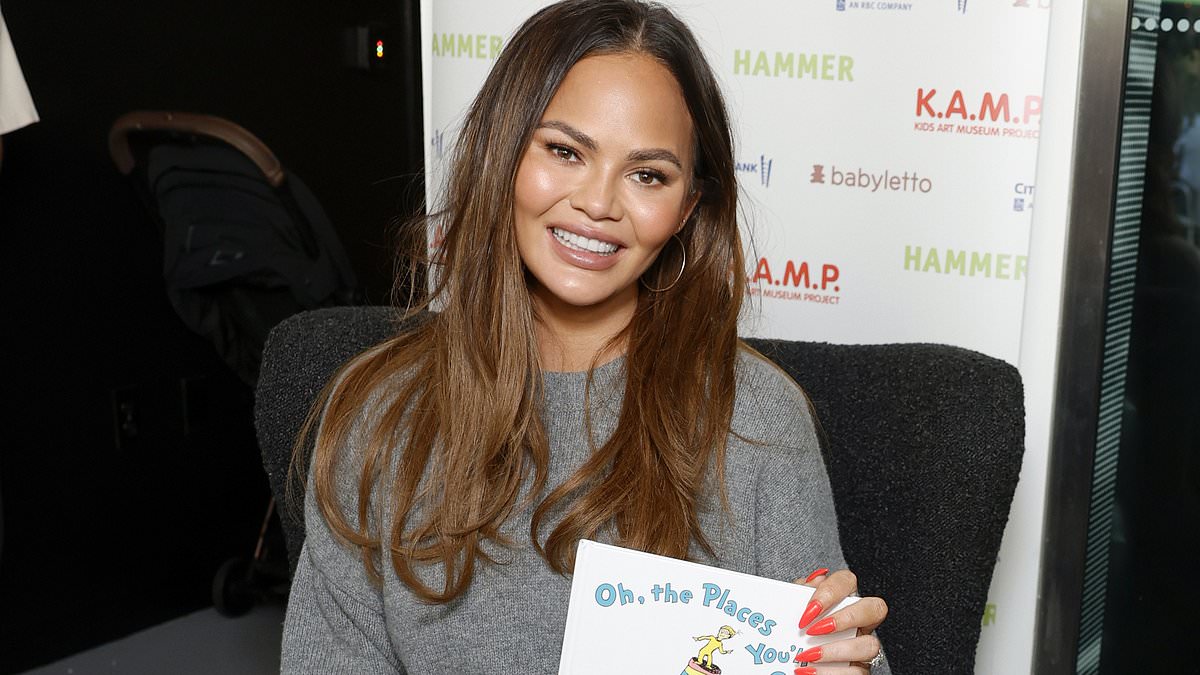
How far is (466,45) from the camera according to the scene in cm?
238

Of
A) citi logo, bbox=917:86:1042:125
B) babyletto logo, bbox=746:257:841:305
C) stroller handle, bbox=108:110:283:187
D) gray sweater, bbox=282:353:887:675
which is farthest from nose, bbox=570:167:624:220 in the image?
stroller handle, bbox=108:110:283:187

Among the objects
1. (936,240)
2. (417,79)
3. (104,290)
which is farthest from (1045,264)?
(104,290)

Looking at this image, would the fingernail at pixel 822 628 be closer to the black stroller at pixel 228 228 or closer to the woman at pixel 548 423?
the woman at pixel 548 423

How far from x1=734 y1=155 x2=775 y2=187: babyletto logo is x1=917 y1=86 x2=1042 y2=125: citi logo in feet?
0.94

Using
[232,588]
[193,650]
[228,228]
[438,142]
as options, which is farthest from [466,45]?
[193,650]

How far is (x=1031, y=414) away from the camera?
1.98 metres

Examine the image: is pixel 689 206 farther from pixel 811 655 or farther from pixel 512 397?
pixel 811 655

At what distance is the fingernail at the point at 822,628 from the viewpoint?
3.70 ft

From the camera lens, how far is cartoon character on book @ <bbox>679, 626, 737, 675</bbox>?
1147mm

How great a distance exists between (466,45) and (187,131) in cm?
Answer: 88

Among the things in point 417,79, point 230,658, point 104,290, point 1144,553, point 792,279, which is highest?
point 417,79

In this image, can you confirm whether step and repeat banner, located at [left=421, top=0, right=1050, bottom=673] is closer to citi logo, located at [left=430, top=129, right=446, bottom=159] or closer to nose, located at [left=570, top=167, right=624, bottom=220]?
citi logo, located at [left=430, top=129, right=446, bottom=159]

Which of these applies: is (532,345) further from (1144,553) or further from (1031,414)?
(1144,553)

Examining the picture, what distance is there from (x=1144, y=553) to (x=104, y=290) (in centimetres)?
249
